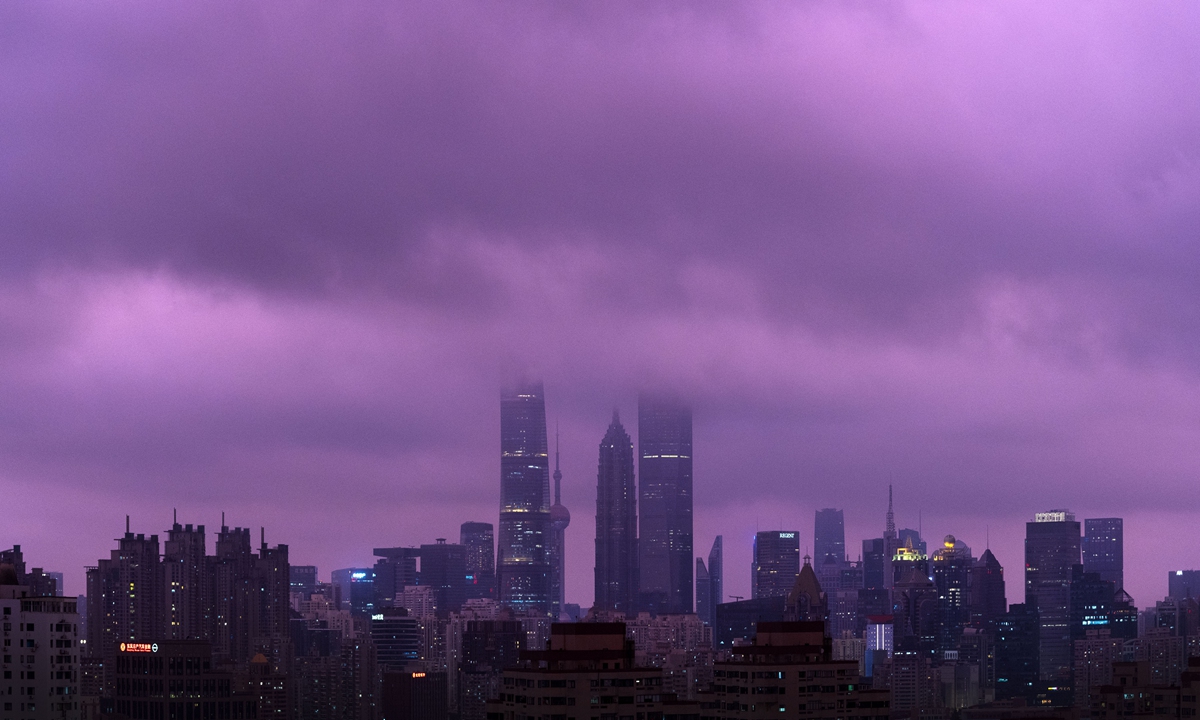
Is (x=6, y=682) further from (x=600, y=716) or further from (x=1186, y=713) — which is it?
(x=1186, y=713)

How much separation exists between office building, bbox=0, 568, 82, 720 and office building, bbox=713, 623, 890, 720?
52076mm

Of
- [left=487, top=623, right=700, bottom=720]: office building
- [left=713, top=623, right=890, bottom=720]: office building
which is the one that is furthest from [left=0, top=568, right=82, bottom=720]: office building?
[left=713, top=623, right=890, bottom=720]: office building

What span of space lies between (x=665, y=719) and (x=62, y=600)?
5139 cm

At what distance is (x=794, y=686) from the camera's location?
14925 centimetres

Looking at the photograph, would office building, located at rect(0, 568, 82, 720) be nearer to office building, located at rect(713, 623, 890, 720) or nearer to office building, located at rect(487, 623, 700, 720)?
office building, located at rect(487, 623, 700, 720)

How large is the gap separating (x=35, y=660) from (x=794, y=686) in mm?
58144

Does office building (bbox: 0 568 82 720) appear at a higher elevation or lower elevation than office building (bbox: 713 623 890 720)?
higher

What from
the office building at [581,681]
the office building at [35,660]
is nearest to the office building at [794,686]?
the office building at [581,681]

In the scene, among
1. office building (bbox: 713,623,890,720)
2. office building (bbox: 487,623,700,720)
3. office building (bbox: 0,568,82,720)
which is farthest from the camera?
office building (bbox: 713,623,890,720)

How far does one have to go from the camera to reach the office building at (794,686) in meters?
149

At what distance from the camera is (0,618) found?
125562 mm

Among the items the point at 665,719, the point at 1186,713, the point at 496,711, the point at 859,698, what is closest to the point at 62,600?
the point at 496,711

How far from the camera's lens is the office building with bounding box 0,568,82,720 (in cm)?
12544

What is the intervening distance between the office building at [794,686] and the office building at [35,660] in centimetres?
5208
